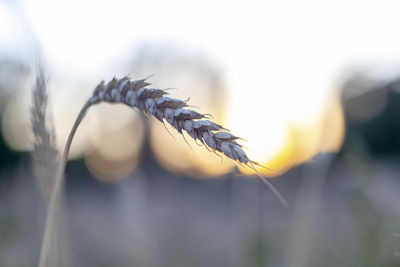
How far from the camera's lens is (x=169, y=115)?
0.78 m

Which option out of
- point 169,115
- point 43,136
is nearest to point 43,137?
point 43,136

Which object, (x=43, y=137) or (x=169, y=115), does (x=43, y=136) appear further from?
(x=169, y=115)

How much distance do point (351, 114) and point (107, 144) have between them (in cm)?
944

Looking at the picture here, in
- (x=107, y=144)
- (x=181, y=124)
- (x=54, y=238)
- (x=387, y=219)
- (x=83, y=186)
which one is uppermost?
(x=181, y=124)

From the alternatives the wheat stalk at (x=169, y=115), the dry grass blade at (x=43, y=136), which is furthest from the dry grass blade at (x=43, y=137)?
the wheat stalk at (x=169, y=115)

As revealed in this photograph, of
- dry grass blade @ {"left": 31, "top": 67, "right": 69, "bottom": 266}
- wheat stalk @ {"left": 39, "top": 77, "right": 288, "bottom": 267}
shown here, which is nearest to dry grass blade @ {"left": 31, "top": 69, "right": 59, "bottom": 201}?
dry grass blade @ {"left": 31, "top": 67, "right": 69, "bottom": 266}

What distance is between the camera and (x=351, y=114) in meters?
16.7

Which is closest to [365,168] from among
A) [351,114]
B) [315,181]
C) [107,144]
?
[315,181]

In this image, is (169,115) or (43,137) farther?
(43,137)

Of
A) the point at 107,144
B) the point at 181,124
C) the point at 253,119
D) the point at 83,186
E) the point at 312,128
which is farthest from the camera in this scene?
the point at 83,186

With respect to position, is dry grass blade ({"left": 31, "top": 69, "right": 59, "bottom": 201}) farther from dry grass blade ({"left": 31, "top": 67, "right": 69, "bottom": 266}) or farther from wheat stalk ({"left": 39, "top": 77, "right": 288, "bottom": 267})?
wheat stalk ({"left": 39, "top": 77, "right": 288, "bottom": 267})

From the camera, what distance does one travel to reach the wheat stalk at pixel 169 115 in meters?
0.73

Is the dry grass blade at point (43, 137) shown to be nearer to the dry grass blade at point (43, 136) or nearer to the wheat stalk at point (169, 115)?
the dry grass blade at point (43, 136)

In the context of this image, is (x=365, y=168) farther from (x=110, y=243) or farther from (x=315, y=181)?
(x=110, y=243)
